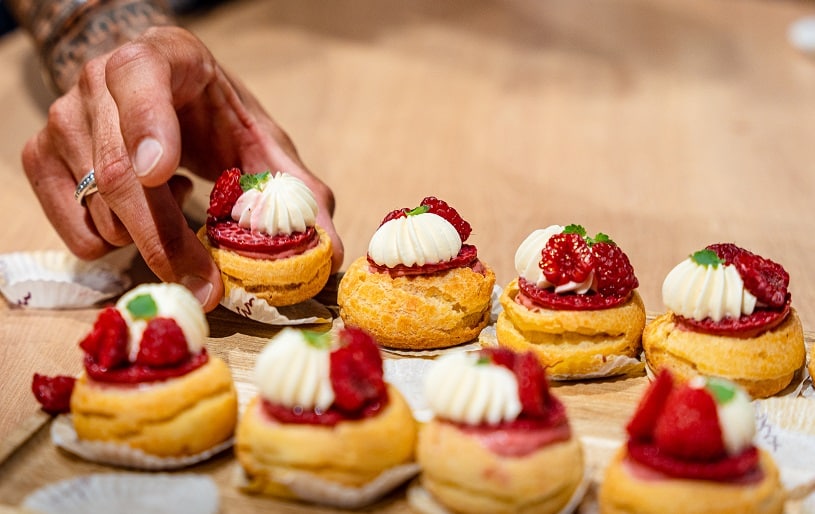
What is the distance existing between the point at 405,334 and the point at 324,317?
31 cm

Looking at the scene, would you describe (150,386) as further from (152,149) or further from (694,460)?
(694,460)

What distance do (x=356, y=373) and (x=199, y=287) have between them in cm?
77

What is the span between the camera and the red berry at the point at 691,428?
1.66 meters

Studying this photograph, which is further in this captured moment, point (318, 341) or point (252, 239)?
point (252, 239)

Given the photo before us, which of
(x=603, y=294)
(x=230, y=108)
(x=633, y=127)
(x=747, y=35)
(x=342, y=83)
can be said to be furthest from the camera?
(x=747, y=35)

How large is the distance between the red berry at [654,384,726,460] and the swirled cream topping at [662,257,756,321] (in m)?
0.52

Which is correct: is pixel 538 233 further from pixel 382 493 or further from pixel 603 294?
pixel 382 493

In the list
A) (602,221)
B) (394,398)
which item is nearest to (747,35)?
(602,221)

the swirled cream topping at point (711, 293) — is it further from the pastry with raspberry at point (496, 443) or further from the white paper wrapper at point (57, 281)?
the white paper wrapper at point (57, 281)

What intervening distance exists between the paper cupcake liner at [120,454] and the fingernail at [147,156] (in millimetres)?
618

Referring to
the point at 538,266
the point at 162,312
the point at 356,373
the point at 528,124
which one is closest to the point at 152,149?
the point at 162,312

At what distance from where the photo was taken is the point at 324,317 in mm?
2684

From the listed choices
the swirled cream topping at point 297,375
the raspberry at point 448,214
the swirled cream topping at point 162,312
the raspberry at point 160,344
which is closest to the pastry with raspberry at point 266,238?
the raspberry at point 448,214

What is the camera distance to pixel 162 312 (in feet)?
6.52
